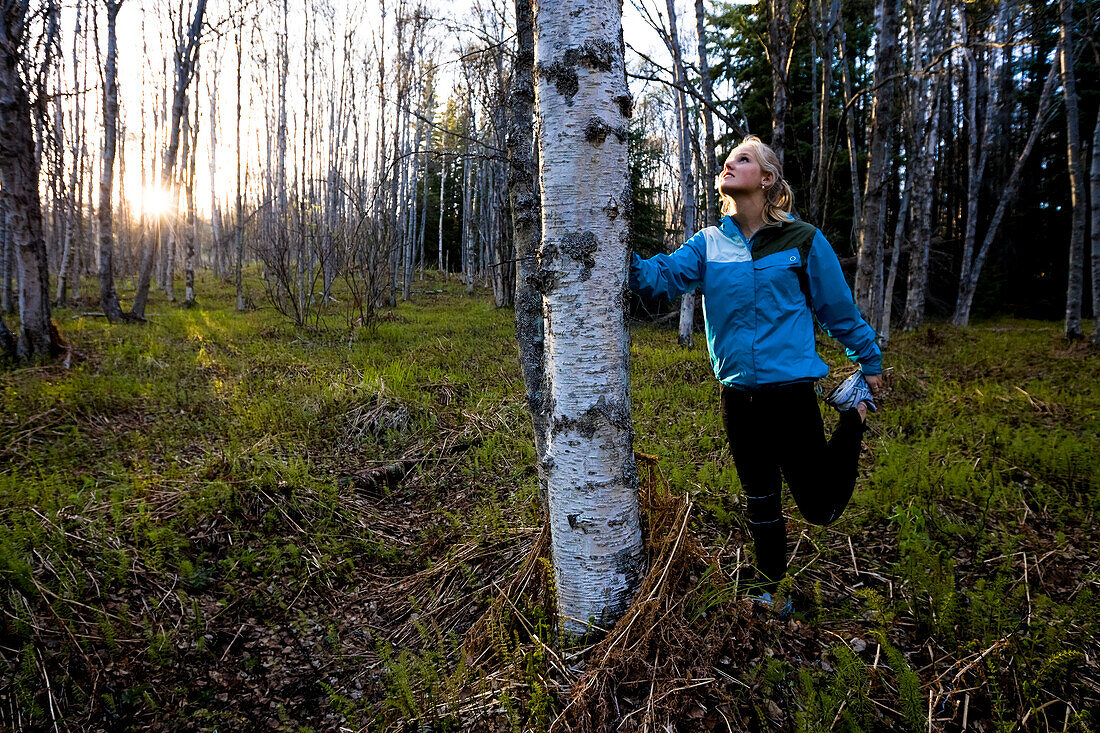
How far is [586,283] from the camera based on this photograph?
6.17 ft

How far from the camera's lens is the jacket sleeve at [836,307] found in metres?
2.14

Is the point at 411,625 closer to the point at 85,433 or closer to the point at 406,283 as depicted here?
the point at 85,433

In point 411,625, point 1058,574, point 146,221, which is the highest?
point 146,221

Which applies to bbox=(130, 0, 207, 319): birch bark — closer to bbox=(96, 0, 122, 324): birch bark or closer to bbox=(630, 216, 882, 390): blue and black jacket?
bbox=(96, 0, 122, 324): birch bark

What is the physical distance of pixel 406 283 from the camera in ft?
63.6

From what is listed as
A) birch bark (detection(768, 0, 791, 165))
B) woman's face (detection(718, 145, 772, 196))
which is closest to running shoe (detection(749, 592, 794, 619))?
woman's face (detection(718, 145, 772, 196))

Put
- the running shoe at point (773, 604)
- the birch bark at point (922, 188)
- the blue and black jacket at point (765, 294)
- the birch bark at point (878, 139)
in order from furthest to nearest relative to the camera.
Answer: the birch bark at point (922, 188)
the birch bark at point (878, 139)
the running shoe at point (773, 604)
the blue and black jacket at point (765, 294)

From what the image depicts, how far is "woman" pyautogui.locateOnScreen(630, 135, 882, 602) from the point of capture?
2.11 metres

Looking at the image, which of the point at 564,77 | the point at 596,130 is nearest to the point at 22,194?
the point at 564,77

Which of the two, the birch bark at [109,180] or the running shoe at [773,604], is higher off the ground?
the birch bark at [109,180]

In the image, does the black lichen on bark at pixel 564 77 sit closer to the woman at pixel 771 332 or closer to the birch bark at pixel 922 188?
the woman at pixel 771 332

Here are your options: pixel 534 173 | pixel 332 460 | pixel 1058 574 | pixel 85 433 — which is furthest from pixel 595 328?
pixel 85 433

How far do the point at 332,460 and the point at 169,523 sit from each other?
142 cm

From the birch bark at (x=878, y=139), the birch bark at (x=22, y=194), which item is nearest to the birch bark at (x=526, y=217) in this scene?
the birch bark at (x=878, y=139)
